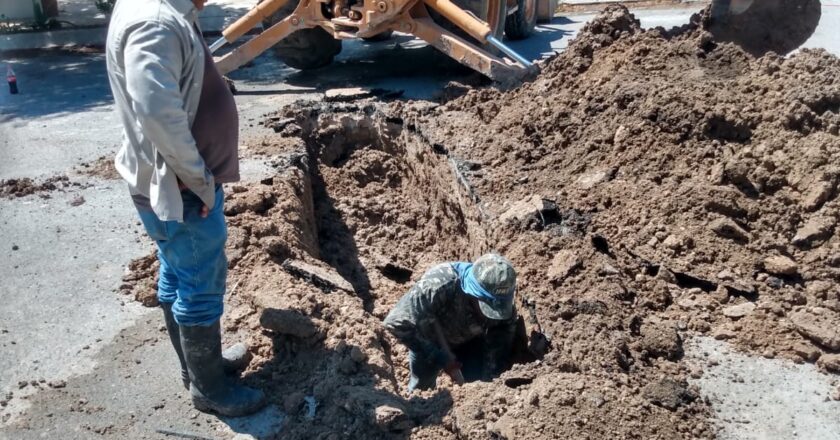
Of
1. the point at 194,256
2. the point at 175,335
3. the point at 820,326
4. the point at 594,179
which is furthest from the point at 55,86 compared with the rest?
the point at 820,326

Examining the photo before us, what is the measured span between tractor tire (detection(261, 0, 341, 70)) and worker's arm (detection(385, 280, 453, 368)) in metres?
5.70

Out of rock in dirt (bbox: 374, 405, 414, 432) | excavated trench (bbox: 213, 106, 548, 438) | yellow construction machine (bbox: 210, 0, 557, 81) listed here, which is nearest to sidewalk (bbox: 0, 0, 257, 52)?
yellow construction machine (bbox: 210, 0, 557, 81)

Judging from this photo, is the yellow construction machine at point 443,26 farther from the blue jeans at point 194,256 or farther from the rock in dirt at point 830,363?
the blue jeans at point 194,256

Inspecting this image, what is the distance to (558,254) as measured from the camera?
509 centimetres

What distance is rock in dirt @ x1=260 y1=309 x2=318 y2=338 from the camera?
4.31 meters

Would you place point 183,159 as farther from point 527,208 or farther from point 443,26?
point 443,26

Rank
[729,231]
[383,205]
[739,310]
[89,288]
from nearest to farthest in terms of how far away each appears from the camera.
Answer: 1. [739,310]
2. [729,231]
3. [89,288]
4. [383,205]

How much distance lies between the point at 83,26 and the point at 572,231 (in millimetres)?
10507

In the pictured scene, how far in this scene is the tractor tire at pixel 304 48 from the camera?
996 cm

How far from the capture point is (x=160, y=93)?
3.26 m

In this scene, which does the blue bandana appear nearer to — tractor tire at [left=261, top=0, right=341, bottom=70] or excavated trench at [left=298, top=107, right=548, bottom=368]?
excavated trench at [left=298, top=107, right=548, bottom=368]

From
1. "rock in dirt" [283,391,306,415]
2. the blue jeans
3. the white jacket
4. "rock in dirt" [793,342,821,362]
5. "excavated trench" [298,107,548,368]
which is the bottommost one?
"excavated trench" [298,107,548,368]

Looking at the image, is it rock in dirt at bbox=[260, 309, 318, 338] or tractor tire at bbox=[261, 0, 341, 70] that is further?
tractor tire at bbox=[261, 0, 341, 70]

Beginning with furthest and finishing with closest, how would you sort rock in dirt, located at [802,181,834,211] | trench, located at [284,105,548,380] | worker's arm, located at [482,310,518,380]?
trench, located at [284,105,548,380] → rock in dirt, located at [802,181,834,211] → worker's arm, located at [482,310,518,380]
